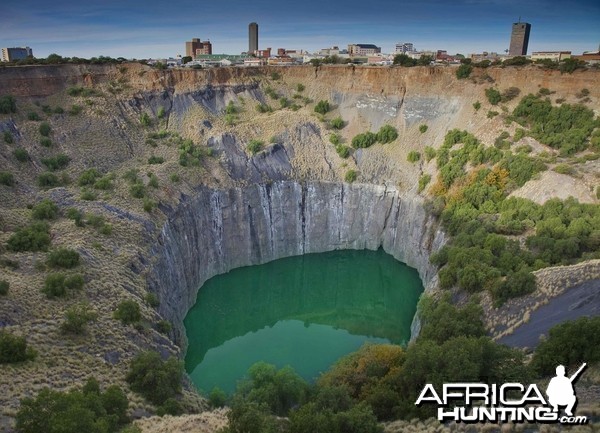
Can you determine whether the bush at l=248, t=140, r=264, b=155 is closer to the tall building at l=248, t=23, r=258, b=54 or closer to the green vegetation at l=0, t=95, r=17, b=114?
the green vegetation at l=0, t=95, r=17, b=114

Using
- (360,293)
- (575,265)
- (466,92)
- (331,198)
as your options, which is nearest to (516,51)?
(466,92)

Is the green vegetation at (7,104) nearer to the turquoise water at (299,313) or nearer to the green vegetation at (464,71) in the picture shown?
the turquoise water at (299,313)

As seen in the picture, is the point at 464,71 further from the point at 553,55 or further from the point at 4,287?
the point at 4,287

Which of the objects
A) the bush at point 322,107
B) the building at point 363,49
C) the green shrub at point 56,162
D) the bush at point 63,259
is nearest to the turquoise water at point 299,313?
the bush at point 63,259

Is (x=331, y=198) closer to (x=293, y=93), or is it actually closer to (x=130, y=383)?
(x=293, y=93)

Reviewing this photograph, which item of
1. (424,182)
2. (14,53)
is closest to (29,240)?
(424,182)
